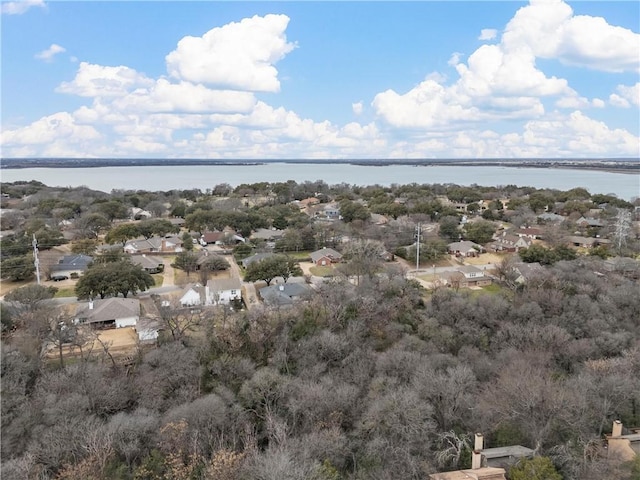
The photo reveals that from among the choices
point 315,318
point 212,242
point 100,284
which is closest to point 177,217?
point 212,242

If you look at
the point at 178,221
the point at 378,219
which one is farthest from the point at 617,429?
the point at 178,221

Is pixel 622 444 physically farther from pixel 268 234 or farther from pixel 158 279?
pixel 268 234

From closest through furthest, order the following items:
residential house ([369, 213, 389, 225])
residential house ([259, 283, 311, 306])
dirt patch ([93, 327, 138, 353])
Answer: dirt patch ([93, 327, 138, 353]), residential house ([259, 283, 311, 306]), residential house ([369, 213, 389, 225])

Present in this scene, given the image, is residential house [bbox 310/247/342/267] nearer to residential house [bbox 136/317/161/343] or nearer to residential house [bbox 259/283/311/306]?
residential house [bbox 259/283/311/306]

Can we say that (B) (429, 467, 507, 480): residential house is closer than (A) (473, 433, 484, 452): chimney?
Yes

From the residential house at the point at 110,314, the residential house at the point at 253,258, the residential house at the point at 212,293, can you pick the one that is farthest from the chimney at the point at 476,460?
the residential house at the point at 253,258

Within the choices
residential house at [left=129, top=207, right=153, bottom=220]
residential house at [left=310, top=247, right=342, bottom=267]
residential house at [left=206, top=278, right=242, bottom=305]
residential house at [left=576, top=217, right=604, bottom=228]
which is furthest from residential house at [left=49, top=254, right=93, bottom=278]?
residential house at [left=576, top=217, right=604, bottom=228]

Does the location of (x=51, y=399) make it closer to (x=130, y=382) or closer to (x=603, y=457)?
(x=130, y=382)
